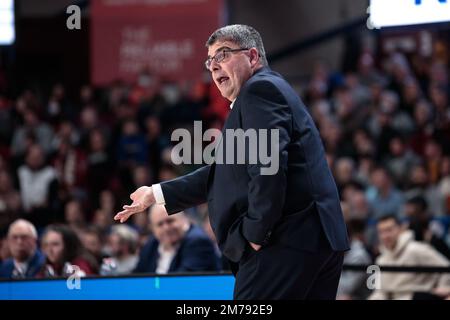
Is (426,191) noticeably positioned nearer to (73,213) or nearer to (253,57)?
(73,213)

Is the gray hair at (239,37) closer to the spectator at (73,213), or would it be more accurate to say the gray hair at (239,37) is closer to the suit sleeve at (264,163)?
the suit sleeve at (264,163)

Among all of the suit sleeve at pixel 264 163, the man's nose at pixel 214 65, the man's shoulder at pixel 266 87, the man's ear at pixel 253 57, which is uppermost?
the man's ear at pixel 253 57

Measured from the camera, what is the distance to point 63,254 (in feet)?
22.2

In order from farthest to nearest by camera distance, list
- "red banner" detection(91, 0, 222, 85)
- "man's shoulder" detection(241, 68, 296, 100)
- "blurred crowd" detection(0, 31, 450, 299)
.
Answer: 1. "red banner" detection(91, 0, 222, 85)
2. "blurred crowd" detection(0, 31, 450, 299)
3. "man's shoulder" detection(241, 68, 296, 100)

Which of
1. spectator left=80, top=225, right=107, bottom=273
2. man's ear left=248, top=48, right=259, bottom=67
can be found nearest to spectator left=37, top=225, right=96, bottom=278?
spectator left=80, top=225, right=107, bottom=273

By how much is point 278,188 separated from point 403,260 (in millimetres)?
4469

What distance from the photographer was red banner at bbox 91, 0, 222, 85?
459 inches

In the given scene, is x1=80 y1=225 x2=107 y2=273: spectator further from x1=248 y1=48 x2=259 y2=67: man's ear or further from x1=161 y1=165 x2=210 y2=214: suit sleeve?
x1=248 y1=48 x2=259 y2=67: man's ear

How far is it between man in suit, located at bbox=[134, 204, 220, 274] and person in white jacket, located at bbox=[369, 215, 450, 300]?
134cm

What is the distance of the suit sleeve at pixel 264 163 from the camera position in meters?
3.73

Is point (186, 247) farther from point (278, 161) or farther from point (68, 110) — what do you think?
point (68, 110)

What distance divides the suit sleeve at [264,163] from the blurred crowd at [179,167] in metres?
2.97

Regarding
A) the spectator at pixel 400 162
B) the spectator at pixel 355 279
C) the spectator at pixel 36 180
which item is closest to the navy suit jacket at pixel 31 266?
the spectator at pixel 355 279

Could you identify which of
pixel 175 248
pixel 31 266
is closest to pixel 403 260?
pixel 175 248
